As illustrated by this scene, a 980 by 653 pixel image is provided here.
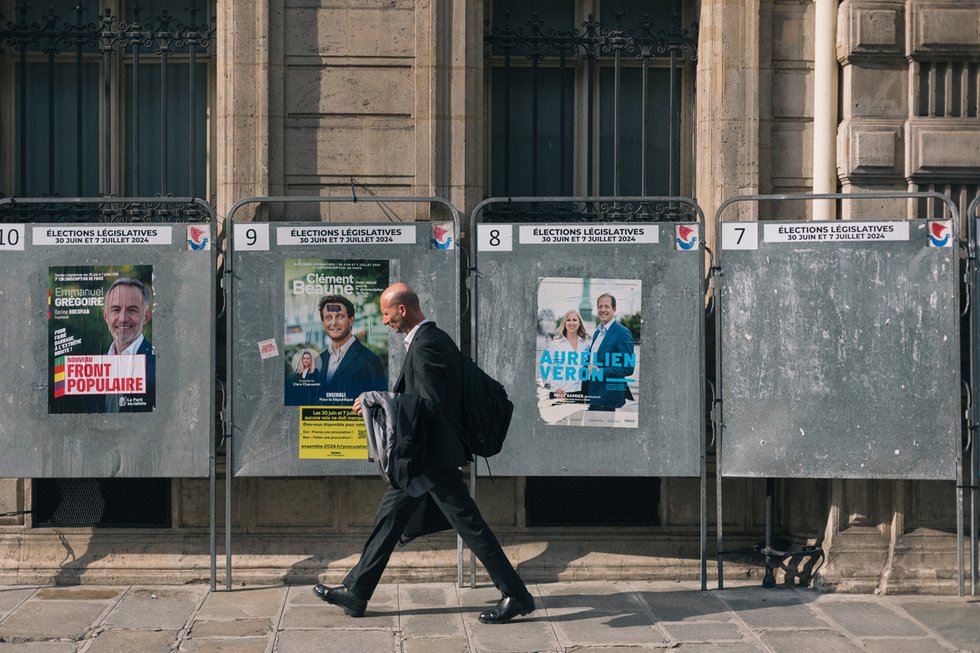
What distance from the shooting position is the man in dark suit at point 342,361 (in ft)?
26.7

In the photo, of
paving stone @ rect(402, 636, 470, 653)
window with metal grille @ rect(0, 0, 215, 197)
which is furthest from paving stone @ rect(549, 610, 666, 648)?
window with metal grille @ rect(0, 0, 215, 197)

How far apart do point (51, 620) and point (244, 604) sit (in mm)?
1089

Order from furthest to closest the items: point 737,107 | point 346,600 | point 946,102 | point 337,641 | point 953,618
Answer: point 737,107 < point 946,102 < point 953,618 < point 346,600 < point 337,641

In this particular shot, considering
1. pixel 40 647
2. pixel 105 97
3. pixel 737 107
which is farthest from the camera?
pixel 105 97

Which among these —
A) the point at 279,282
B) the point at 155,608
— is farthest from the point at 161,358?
the point at 155,608

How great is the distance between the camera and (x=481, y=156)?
891 cm

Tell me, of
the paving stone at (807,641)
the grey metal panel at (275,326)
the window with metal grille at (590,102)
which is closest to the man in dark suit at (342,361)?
the grey metal panel at (275,326)

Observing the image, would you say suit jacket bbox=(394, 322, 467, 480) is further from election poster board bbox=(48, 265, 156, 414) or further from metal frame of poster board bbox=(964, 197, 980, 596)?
metal frame of poster board bbox=(964, 197, 980, 596)

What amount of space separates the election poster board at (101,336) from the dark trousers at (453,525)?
174 cm

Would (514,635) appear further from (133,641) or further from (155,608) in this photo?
(155,608)

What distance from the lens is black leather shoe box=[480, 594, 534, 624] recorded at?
743 centimetres

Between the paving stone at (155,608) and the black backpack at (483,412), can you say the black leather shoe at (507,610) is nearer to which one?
the black backpack at (483,412)

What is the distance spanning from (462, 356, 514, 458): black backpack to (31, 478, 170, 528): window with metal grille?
2499mm

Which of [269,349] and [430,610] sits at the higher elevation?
[269,349]
